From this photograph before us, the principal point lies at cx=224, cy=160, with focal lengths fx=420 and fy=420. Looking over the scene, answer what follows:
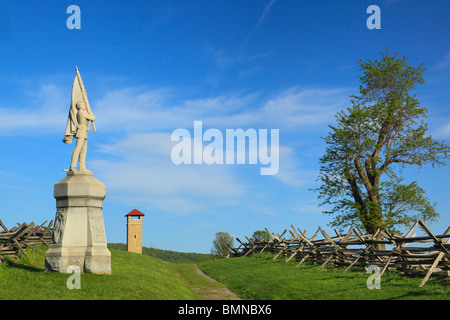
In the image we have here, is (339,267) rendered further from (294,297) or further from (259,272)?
(294,297)

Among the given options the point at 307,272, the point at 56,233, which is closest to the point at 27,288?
the point at 56,233

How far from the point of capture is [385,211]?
26.7 meters

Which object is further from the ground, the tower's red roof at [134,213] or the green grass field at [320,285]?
the tower's red roof at [134,213]

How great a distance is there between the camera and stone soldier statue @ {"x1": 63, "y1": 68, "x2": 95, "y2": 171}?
15.4 meters

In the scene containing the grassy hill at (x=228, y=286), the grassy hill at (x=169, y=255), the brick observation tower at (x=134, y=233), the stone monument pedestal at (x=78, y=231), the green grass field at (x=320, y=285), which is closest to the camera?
the grassy hill at (x=228, y=286)

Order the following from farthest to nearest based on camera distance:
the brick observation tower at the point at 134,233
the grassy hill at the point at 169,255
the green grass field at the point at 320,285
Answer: the grassy hill at the point at 169,255 < the brick observation tower at the point at 134,233 < the green grass field at the point at 320,285

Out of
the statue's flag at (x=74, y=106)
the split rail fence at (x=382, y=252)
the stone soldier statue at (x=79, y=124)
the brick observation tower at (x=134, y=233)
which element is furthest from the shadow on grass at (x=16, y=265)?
the brick observation tower at (x=134, y=233)

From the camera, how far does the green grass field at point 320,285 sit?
12680 mm

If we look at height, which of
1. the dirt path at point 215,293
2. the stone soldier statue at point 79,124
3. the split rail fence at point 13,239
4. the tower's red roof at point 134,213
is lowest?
the dirt path at point 215,293

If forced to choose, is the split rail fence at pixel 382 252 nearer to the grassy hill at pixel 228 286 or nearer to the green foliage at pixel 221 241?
the grassy hill at pixel 228 286

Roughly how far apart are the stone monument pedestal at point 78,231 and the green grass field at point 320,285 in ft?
19.0

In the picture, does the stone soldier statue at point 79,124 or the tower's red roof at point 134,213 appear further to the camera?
the tower's red roof at point 134,213

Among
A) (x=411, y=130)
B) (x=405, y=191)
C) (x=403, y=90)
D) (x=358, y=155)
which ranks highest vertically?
(x=403, y=90)
